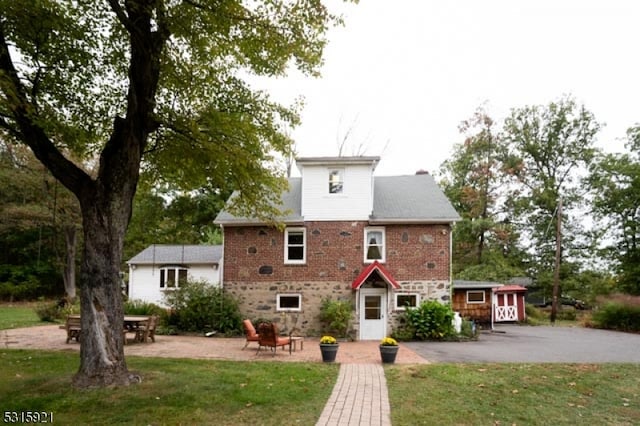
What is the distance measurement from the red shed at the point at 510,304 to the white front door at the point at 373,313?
13.1m

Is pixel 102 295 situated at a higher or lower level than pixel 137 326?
higher

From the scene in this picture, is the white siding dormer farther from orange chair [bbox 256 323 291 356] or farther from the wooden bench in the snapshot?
the wooden bench

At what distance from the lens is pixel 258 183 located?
11055mm

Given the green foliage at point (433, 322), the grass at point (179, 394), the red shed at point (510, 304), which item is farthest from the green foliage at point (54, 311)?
the red shed at point (510, 304)

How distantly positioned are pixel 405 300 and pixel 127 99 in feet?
41.5

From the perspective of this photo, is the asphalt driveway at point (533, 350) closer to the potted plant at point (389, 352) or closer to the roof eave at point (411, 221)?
the potted plant at point (389, 352)

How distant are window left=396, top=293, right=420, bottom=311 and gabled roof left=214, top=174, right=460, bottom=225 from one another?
300 cm

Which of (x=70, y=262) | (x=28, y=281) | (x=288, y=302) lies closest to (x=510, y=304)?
(x=288, y=302)

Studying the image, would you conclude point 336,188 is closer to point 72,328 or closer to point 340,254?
point 340,254

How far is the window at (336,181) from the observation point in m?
17.8

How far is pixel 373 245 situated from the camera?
1752 centimetres

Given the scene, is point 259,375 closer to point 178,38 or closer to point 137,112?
point 137,112

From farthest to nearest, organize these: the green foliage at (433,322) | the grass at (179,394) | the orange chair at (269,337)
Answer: the green foliage at (433,322)
the orange chair at (269,337)
the grass at (179,394)

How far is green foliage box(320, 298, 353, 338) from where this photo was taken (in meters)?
16.5
